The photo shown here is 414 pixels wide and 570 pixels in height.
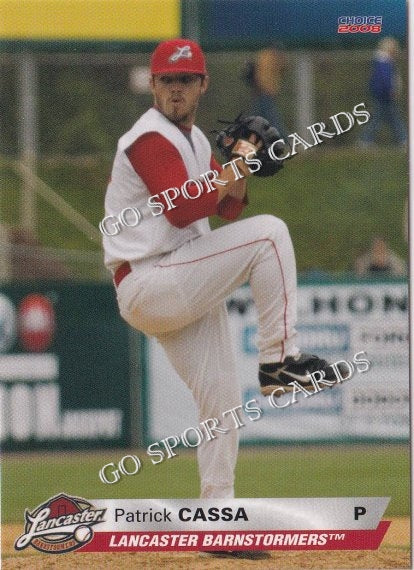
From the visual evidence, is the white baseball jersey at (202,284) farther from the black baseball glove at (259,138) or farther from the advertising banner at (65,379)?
the advertising banner at (65,379)

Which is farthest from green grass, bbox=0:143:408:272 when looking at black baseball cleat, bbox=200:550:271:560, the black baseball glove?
black baseball cleat, bbox=200:550:271:560

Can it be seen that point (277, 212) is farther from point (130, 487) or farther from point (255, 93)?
point (130, 487)

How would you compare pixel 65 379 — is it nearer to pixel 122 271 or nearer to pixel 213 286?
pixel 122 271

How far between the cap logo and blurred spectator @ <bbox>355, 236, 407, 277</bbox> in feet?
10.0

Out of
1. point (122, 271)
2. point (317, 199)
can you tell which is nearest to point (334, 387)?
point (317, 199)

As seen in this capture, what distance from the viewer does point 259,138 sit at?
4.80 m

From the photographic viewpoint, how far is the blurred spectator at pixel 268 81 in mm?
5953

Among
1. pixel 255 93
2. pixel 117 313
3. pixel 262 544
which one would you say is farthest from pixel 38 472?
pixel 255 93

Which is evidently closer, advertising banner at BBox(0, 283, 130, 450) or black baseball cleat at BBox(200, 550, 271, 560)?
black baseball cleat at BBox(200, 550, 271, 560)

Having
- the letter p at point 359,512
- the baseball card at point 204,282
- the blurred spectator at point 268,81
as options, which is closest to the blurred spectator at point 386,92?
the baseball card at point 204,282

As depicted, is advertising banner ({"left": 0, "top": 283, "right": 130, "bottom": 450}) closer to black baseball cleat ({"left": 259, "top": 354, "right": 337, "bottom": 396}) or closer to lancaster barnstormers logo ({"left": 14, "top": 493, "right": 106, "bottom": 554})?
lancaster barnstormers logo ({"left": 14, "top": 493, "right": 106, "bottom": 554})

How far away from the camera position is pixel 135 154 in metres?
4.96

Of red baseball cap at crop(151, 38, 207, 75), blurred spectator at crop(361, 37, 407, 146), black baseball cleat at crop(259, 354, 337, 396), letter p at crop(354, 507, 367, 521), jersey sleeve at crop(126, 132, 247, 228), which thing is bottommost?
letter p at crop(354, 507, 367, 521)

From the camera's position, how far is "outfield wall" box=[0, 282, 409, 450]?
24.8 feet
